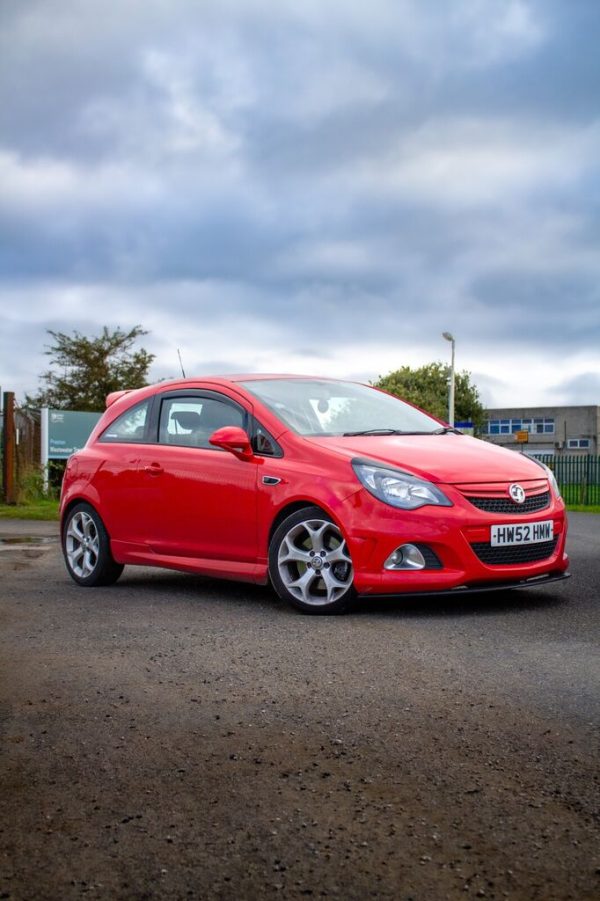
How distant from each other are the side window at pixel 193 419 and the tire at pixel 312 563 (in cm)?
109

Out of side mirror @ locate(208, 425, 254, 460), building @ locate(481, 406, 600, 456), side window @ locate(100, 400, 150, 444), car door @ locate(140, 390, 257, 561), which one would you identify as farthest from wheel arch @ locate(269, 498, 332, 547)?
building @ locate(481, 406, 600, 456)

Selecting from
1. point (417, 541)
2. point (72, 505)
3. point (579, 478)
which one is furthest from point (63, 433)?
point (417, 541)

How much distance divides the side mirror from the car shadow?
3.41 feet

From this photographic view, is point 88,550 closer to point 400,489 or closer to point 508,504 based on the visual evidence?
point 400,489

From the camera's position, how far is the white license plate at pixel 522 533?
6926 mm

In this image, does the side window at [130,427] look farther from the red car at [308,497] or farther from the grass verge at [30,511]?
the grass verge at [30,511]

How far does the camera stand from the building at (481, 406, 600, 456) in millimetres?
110375

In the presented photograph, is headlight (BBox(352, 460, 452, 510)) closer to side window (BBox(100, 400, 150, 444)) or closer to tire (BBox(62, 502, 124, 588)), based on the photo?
side window (BBox(100, 400, 150, 444))

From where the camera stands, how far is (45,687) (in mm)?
4816

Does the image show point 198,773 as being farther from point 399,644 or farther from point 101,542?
point 101,542

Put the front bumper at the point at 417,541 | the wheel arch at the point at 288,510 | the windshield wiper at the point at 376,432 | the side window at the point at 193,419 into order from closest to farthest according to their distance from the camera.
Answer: the front bumper at the point at 417,541 → the wheel arch at the point at 288,510 → the windshield wiper at the point at 376,432 → the side window at the point at 193,419

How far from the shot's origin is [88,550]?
8.74 meters

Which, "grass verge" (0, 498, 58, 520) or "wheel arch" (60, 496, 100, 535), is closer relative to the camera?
"wheel arch" (60, 496, 100, 535)

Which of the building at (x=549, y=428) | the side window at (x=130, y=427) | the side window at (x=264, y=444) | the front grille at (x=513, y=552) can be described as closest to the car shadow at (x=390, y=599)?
the front grille at (x=513, y=552)
